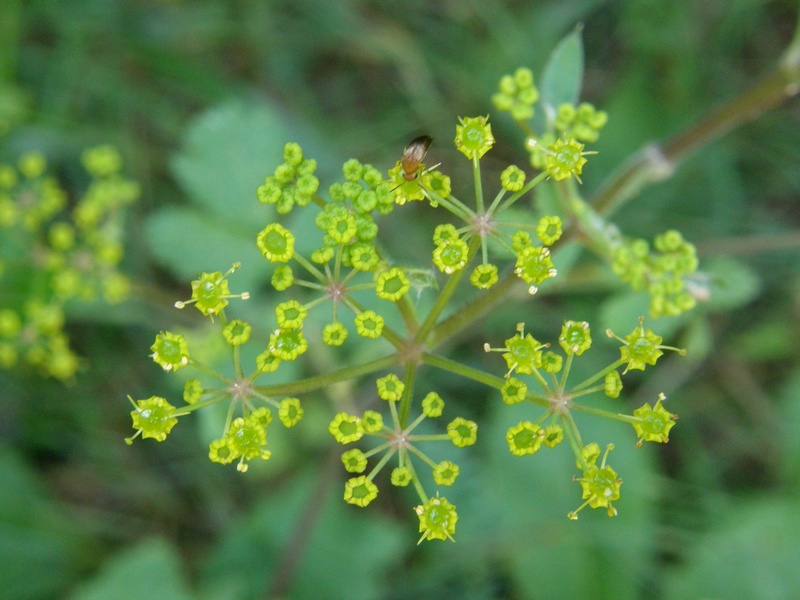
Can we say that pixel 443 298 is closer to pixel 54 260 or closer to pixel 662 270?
pixel 662 270

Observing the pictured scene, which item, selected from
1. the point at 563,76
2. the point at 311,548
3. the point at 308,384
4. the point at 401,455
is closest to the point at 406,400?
the point at 401,455

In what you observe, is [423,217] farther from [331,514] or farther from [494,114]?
[331,514]

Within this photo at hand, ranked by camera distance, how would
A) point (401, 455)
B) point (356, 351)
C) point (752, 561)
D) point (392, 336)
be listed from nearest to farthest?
point (401, 455) → point (392, 336) → point (752, 561) → point (356, 351)

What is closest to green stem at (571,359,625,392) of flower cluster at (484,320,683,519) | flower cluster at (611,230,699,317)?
flower cluster at (484,320,683,519)

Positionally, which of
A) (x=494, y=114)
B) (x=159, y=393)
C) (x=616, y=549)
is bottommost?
(x=616, y=549)

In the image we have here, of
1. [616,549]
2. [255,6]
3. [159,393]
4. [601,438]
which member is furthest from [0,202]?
[616,549]

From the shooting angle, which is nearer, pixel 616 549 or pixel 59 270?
pixel 59 270

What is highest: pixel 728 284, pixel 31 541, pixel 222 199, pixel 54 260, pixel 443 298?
pixel 222 199
